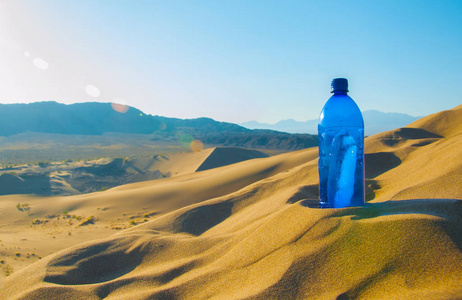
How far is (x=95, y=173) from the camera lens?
66.8 feet

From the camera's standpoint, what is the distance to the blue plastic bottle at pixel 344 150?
2182mm

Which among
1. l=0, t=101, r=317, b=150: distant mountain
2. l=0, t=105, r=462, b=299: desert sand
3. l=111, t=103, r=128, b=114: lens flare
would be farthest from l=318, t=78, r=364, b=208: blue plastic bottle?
l=111, t=103, r=128, b=114: lens flare

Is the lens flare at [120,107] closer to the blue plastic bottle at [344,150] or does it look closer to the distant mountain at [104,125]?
the distant mountain at [104,125]

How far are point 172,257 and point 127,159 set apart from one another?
73.2 ft

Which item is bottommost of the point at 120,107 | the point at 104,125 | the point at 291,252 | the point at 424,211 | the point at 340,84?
the point at 291,252

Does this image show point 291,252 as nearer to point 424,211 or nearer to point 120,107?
point 424,211

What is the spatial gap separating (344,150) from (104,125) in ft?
319

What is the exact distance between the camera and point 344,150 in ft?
7.28

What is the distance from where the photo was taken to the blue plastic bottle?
218 cm

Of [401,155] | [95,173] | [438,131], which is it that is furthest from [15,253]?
[95,173]

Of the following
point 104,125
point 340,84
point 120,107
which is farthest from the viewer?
point 120,107

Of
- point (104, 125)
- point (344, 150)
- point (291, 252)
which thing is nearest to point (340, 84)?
point (344, 150)

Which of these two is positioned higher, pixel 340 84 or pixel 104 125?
pixel 104 125

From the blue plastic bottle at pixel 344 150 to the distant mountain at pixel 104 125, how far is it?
51274 millimetres
